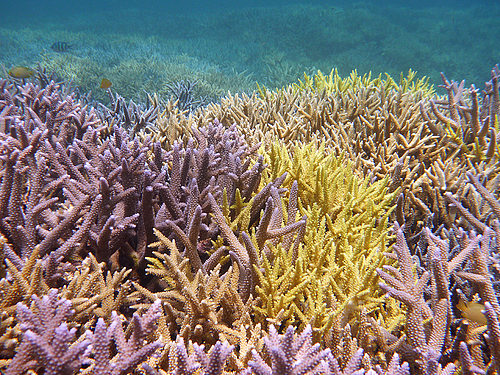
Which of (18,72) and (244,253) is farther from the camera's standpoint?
(18,72)

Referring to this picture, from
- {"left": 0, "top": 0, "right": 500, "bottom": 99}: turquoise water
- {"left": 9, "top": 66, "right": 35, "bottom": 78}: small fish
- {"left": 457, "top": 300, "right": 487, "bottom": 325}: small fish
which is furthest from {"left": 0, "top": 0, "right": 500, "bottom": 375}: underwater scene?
{"left": 0, "top": 0, "right": 500, "bottom": 99}: turquoise water

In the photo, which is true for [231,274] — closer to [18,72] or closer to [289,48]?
[18,72]

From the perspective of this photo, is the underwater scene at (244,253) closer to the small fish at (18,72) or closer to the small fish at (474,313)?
the small fish at (474,313)

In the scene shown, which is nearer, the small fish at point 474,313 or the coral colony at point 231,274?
the coral colony at point 231,274

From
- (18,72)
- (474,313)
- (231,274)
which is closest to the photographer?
(474,313)

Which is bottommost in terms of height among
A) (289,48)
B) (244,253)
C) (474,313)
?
(474,313)

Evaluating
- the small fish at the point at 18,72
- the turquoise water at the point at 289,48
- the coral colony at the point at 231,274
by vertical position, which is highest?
the turquoise water at the point at 289,48

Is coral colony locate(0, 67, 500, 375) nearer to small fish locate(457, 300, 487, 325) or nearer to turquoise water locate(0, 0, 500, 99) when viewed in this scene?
small fish locate(457, 300, 487, 325)

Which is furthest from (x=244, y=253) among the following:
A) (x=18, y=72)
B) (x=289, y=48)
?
(x=289, y=48)

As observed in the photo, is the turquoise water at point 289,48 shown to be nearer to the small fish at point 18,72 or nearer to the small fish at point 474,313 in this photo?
the small fish at point 18,72

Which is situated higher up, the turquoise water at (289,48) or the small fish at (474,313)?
the turquoise water at (289,48)

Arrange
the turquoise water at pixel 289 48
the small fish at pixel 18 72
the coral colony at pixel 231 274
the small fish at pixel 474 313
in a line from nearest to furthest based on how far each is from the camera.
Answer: the coral colony at pixel 231 274
the small fish at pixel 474 313
the small fish at pixel 18 72
the turquoise water at pixel 289 48

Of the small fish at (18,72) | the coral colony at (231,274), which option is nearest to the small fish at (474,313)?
the coral colony at (231,274)

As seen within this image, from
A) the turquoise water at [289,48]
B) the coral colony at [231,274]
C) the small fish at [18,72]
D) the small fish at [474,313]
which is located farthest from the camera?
the turquoise water at [289,48]
